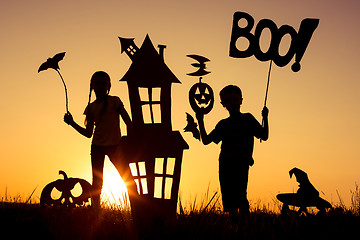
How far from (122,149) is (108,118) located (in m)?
0.48

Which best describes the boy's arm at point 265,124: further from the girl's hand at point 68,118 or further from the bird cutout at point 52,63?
the bird cutout at point 52,63

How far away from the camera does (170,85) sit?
6.27 meters

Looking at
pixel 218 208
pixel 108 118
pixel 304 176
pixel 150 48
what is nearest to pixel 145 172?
pixel 108 118

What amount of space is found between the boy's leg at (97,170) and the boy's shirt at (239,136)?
167cm

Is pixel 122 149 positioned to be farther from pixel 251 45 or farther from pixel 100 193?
pixel 251 45

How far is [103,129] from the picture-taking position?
5840 millimetres

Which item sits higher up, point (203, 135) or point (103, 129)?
point (103, 129)

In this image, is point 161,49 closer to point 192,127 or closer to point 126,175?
point 192,127

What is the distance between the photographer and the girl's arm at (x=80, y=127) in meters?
5.72

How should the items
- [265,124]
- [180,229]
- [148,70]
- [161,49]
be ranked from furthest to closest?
1. [161,49]
2. [148,70]
3. [265,124]
4. [180,229]

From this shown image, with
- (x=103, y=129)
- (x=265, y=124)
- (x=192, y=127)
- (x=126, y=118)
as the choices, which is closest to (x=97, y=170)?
(x=103, y=129)

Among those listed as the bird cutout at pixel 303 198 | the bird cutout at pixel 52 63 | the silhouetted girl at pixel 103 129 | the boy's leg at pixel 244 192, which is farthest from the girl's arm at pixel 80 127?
the bird cutout at pixel 303 198

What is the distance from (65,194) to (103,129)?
1509 millimetres

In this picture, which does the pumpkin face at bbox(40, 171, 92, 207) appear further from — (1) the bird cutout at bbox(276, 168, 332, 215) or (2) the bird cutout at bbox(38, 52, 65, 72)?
(1) the bird cutout at bbox(276, 168, 332, 215)
